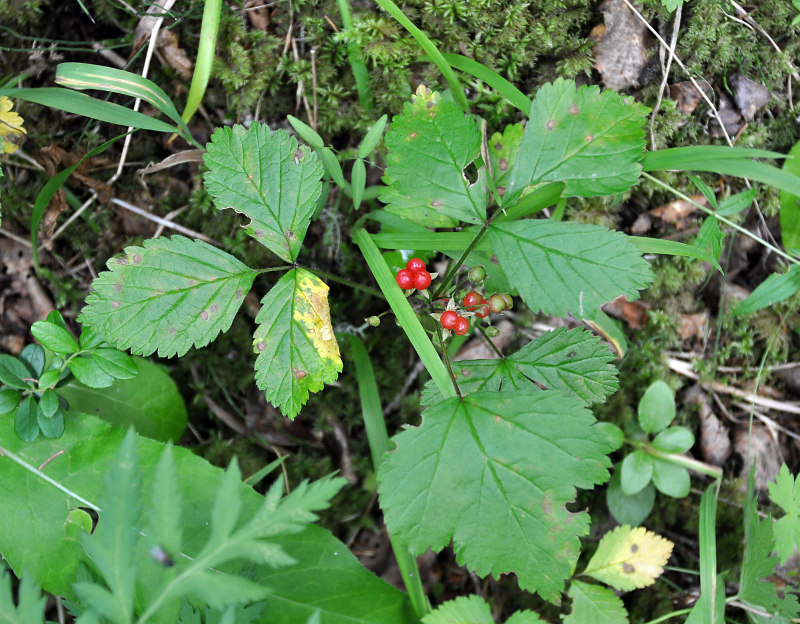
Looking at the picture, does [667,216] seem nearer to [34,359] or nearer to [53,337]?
[53,337]

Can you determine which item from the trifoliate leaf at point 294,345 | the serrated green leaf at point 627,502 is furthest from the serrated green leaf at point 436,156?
the serrated green leaf at point 627,502

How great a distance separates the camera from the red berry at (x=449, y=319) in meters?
1.85

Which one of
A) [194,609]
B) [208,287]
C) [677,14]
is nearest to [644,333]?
[677,14]

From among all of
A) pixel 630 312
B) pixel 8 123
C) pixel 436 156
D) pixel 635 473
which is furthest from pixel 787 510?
pixel 8 123

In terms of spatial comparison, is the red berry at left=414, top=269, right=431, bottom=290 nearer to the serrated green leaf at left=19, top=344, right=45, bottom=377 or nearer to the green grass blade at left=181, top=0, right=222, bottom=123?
the green grass blade at left=181, top=0, right=222, bottom=123

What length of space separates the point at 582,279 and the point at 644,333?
3.55 feet

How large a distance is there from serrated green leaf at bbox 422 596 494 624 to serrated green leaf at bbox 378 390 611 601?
34 cm

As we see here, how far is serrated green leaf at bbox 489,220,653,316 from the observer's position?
1.65 meters

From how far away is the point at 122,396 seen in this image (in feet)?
7.38

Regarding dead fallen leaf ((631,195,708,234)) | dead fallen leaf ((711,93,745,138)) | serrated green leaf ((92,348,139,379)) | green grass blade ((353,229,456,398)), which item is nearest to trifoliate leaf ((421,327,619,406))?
green grass blade ((353,229,456,398))

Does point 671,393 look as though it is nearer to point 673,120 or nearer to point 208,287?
point 673,120

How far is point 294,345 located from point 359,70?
1.16 m

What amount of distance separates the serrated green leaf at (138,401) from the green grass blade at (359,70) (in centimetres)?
136

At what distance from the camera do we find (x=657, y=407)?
2.39 metres
